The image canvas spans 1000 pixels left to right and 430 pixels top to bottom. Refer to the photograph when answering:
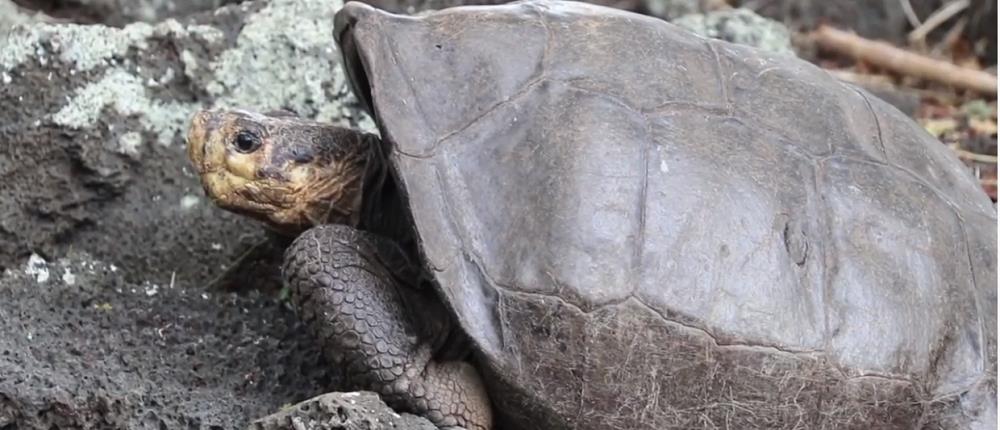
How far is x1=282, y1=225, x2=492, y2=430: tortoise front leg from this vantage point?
2520 millimetres

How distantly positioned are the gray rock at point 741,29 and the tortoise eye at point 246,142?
189 cm

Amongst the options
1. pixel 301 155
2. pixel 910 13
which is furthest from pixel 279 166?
pixel 910 13

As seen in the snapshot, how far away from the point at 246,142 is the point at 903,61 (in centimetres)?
343

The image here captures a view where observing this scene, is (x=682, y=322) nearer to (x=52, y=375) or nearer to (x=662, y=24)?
(x=662, y=24)

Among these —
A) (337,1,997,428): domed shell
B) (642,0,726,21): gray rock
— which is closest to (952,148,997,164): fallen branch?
(642,0,726,21): gray rock

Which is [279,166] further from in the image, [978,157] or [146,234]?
[978,157]

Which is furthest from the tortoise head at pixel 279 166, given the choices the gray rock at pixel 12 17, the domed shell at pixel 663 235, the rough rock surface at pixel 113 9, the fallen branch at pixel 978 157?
the fallen branch at pixel 978 157

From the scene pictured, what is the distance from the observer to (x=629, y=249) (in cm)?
244

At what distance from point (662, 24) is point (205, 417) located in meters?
1.28

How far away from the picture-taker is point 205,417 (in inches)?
98.3

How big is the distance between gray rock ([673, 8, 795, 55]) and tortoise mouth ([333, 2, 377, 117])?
1641 mm

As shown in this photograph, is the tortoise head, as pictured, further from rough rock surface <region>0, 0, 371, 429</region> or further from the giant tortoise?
rough rock surface <region>0, 0, 371, 429</region>

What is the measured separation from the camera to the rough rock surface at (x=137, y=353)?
247cm

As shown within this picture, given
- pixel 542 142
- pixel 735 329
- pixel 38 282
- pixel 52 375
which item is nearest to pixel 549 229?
pixel 542 142
